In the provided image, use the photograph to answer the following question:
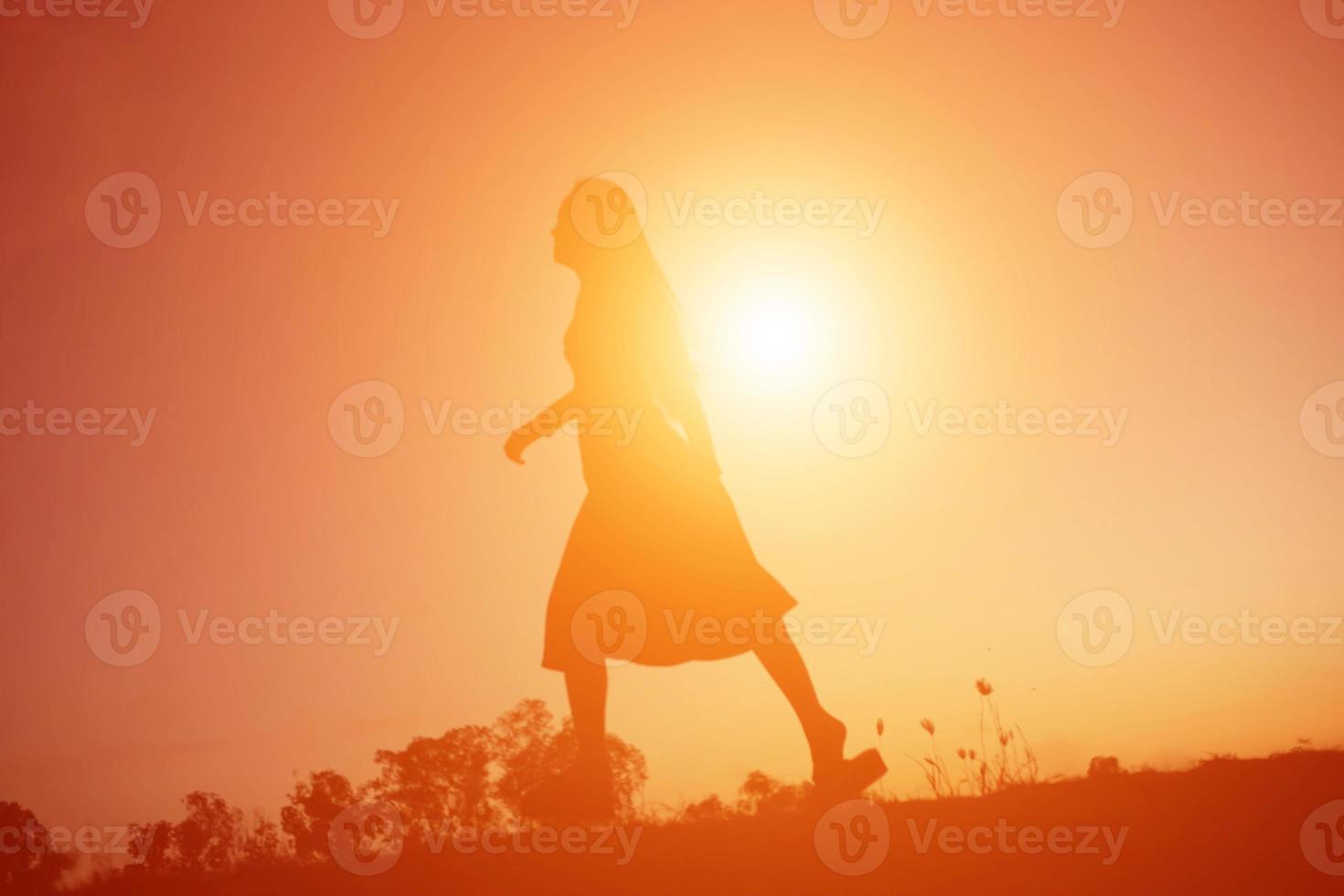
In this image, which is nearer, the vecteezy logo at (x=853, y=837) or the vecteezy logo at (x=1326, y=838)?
the vecteezy logo at (x=1326, y=838)

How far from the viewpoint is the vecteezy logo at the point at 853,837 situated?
6.46 m

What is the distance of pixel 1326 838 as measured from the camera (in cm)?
640

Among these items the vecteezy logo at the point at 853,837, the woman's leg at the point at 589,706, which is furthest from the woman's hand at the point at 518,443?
the vecteezy logo at the point at 853,837

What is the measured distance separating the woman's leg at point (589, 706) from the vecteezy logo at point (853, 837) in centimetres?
175

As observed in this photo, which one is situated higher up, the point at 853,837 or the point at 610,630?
the point at 610,630

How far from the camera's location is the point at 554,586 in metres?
7.60

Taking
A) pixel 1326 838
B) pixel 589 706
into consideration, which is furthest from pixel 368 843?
pixel 1326 838

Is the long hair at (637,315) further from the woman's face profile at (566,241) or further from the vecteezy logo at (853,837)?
the vecteezy logo at (853,837)

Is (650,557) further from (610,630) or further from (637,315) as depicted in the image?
(637,315)

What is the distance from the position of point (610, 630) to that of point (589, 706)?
0.61 metres

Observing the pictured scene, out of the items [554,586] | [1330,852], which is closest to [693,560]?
[554,586]

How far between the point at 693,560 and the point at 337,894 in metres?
3.58
